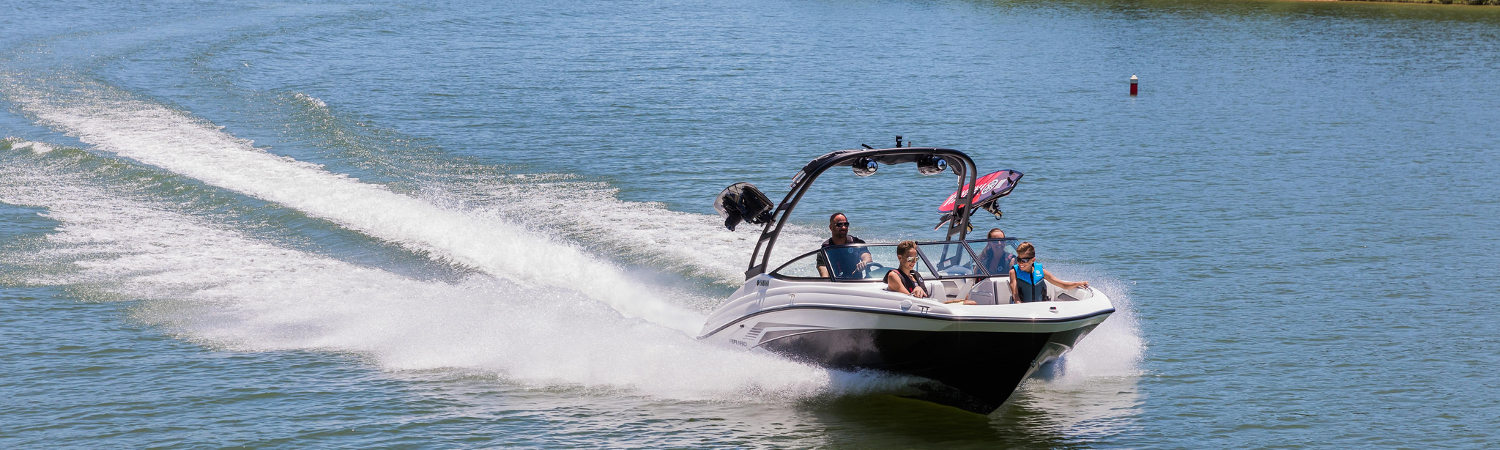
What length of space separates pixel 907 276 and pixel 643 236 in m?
7.62

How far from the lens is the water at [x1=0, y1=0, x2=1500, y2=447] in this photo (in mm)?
11945

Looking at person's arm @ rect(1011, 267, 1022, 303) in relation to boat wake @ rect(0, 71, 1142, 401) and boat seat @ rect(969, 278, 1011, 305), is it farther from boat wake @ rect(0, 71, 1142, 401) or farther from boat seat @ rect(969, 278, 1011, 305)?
boat wake @ rect(0, 71, 1142, 401)

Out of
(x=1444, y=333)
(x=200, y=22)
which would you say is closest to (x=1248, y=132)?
(x=1444, y=333)

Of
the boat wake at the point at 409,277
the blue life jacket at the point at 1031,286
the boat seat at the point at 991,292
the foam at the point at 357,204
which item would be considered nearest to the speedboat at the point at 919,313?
the boat seat at the point at 991,292

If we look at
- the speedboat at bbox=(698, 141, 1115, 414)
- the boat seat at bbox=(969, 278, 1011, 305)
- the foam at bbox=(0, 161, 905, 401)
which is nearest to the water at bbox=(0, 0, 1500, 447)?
the foam at bbox=(0, 161, 905, 401)

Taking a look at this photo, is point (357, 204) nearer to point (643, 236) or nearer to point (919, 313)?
point (643, 236)

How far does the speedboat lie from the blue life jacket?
11 centimetres

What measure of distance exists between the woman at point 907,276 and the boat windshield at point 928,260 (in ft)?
0.75

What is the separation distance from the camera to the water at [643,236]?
1195cm

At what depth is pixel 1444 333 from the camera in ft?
47.1

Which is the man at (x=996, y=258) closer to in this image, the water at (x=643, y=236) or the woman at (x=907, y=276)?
the woman at (x=907, y=276)

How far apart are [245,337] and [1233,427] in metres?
9.83

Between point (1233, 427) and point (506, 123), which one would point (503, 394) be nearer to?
point (1233, 427)

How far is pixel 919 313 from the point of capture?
35.2ft
